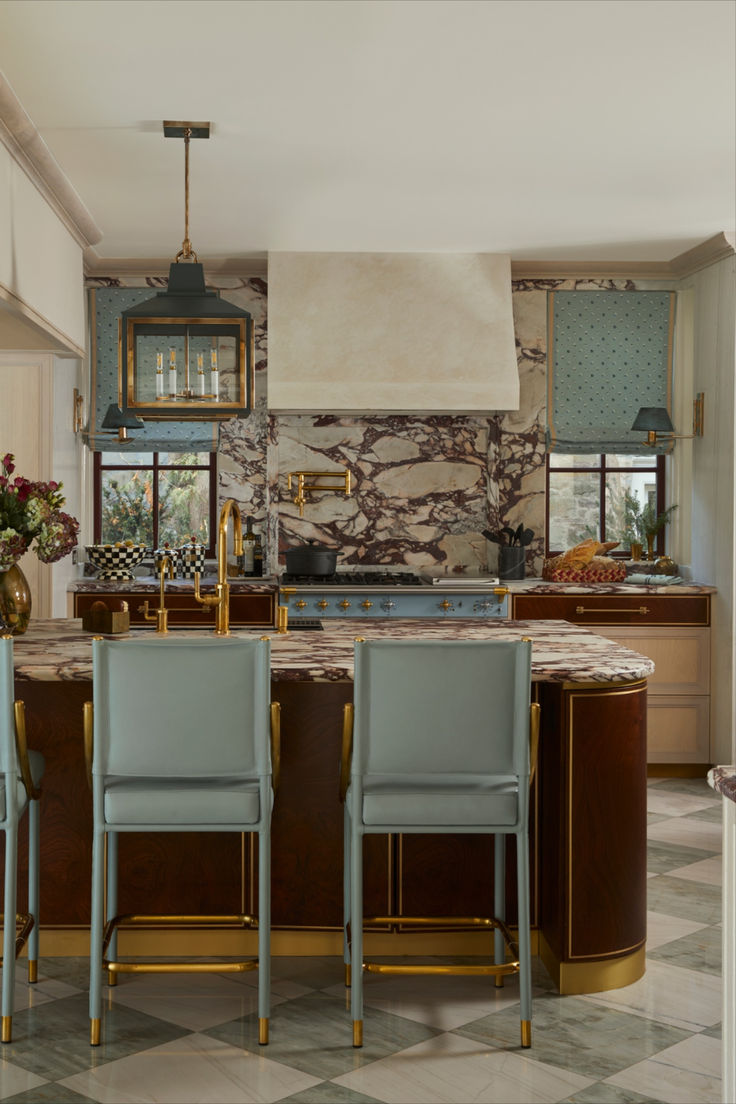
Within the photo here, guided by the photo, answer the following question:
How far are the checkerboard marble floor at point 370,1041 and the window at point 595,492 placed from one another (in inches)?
132

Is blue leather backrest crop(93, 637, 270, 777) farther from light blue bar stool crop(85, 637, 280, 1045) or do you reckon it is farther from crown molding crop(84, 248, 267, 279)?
crown molding crop(84, 248, 267, 279)

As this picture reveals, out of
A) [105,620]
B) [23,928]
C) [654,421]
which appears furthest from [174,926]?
[654,421]

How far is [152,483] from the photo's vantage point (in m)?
6.54

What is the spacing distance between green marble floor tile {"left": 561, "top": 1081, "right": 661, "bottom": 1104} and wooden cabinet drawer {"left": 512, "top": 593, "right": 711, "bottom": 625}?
11.0ft

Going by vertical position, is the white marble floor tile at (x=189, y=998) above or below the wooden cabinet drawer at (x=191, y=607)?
below

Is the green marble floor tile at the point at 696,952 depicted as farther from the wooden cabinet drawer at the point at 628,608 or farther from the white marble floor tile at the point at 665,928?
the wooden cabinet drawer at the point at 628,608

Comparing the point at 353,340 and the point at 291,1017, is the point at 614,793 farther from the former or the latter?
the point at 353,340

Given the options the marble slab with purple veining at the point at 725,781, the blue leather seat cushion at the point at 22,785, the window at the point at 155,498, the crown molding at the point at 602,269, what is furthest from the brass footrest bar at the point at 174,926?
the crown molding at the point at 602,269

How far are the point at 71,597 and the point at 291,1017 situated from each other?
3275 mm

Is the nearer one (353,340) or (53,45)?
(53,45)

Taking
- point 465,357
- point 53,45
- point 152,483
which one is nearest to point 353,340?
point 465,357

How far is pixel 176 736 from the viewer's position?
9.11 feet

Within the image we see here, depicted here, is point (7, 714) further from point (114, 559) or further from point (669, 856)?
point (114, 559)

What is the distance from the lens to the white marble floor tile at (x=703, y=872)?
420 centimetres
